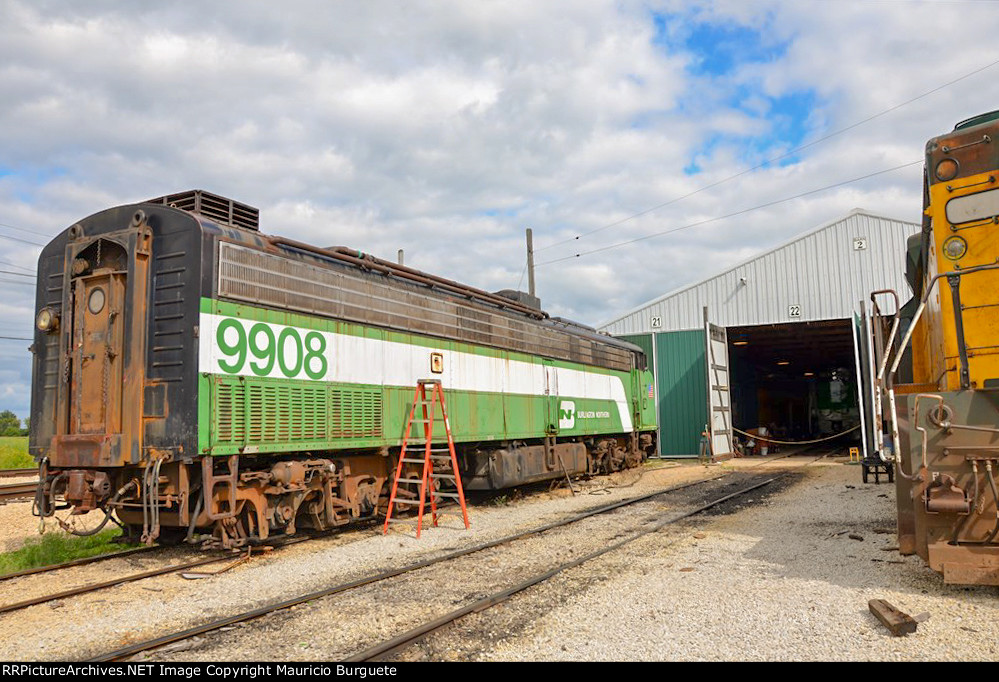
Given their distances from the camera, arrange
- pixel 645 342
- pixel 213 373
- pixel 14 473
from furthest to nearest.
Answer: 1. pixel 645 342
2. pixel 14 473
3. pixel 213 373

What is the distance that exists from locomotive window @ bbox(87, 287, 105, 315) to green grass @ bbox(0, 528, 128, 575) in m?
2.72

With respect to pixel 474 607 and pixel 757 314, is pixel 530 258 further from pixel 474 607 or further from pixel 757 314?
pixel 474 607

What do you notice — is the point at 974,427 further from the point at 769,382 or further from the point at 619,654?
the point at 769,382

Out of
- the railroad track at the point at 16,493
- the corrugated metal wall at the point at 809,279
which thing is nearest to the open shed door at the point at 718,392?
the corrugated metal wall at the point at 809,279

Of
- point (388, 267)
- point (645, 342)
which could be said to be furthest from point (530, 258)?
point (388, 267)

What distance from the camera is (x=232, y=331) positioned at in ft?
25.7

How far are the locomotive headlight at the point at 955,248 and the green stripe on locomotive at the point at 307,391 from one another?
693 cm

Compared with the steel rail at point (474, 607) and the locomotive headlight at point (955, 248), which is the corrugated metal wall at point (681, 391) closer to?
the steel rail at point (474, 607)

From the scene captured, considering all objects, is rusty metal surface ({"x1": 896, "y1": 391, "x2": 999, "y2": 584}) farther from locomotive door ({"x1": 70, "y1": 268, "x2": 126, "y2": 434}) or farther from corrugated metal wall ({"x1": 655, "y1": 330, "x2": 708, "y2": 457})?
corrugated metal wall ({"x1": 655, "y1": 330, "x2": 708, "y2": 457})

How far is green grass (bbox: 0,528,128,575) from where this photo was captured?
8.23 m

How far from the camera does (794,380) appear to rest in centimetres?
4275

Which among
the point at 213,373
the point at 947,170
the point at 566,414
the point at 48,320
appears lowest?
the point at 566,414

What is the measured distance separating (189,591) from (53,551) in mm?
3121

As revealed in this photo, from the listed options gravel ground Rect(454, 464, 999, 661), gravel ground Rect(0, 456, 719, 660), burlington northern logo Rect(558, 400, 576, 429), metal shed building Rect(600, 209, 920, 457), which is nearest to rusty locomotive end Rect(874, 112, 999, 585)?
gravel ground Rect(454, 464, 999, 661)
